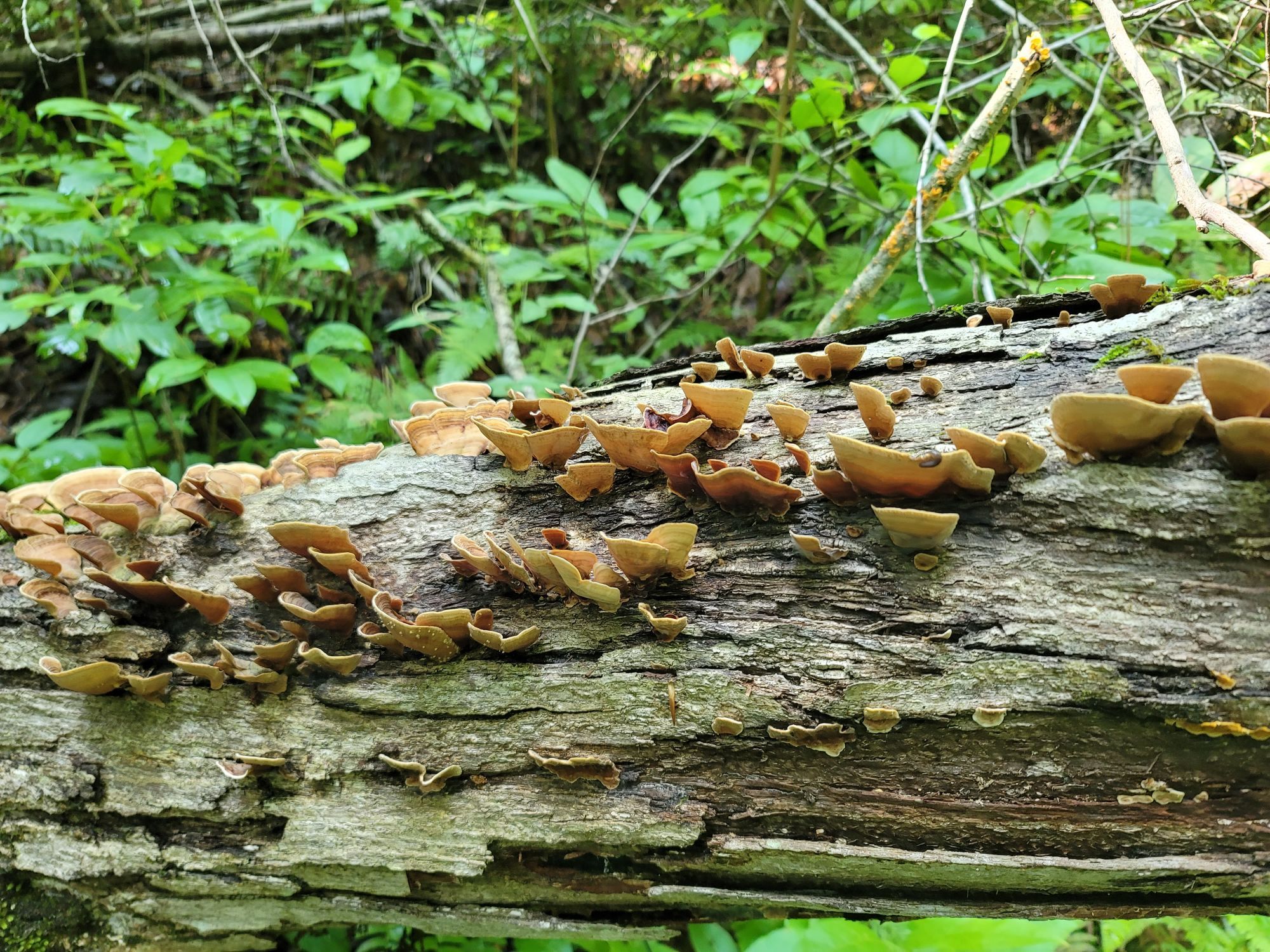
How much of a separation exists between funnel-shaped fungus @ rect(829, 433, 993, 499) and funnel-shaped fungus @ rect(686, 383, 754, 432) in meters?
0.44

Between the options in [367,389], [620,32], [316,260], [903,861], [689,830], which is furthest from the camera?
[620,32]

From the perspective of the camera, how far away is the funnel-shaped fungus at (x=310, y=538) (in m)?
2.81

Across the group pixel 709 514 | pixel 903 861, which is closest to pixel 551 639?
pixel 709 514

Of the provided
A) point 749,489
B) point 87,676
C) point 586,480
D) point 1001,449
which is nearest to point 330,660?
point 87,676

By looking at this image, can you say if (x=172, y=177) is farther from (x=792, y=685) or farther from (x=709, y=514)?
(x=792, y=685)

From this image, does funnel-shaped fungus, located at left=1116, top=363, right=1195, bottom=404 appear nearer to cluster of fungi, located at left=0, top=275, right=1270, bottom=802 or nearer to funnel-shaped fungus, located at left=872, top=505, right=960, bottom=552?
cluster of fungi, located at left=0, top=275, right=1270, bottom=802

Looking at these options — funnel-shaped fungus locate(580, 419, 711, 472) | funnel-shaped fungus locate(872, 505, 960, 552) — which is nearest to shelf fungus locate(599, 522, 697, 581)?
funnel-shaped fungus locate(580, 419, 711, 472)

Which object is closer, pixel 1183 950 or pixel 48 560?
pixel 48 560

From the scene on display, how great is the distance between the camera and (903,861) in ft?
7.57

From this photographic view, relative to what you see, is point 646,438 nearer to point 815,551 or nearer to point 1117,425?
point 815,551

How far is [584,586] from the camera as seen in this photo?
8.21 ft

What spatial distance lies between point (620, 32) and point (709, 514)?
837 cm

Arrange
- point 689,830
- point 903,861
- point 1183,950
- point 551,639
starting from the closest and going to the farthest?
point 903,861, point 689,830, point 551,639, point 1183,950

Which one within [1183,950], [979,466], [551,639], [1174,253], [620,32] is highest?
[620,32]
